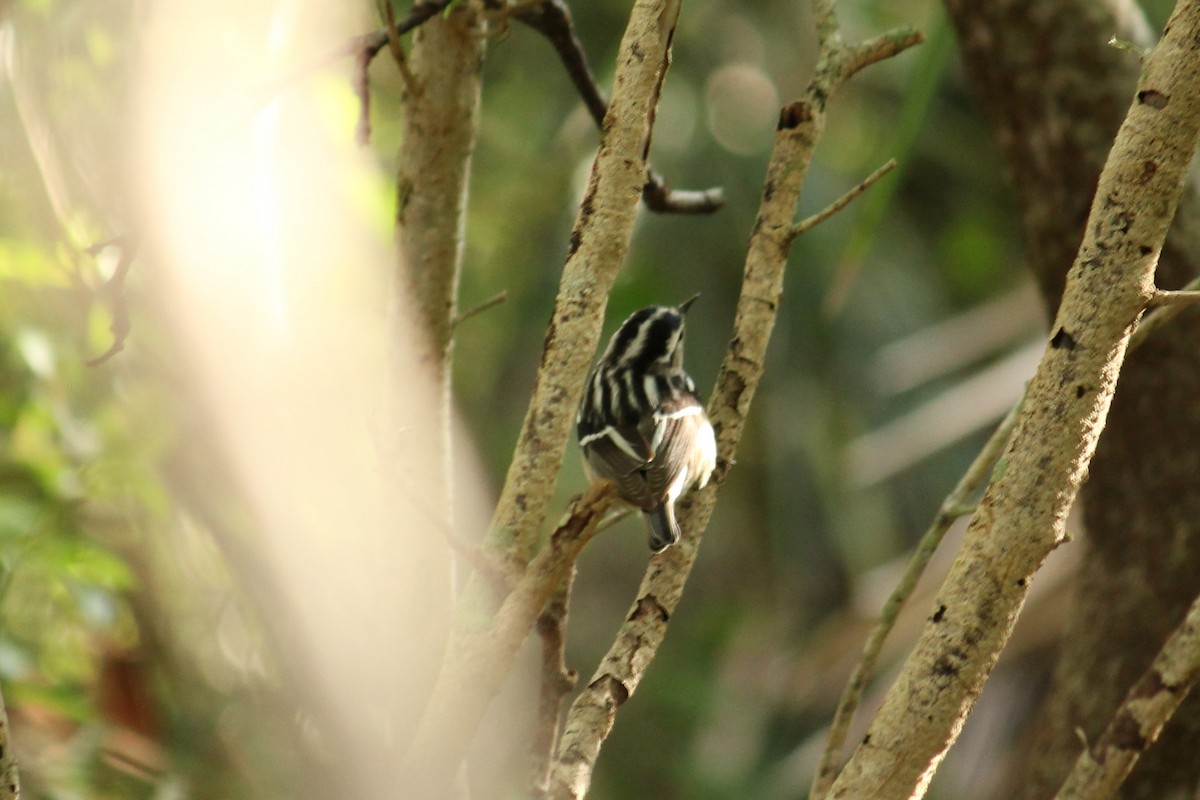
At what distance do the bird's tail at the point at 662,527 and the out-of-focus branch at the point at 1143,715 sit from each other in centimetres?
95

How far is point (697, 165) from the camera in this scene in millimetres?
8344

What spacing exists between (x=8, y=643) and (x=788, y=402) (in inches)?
199

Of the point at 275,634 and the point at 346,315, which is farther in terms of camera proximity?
the point at 346,315

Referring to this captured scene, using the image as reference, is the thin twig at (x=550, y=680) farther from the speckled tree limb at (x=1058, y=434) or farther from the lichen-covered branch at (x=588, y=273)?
the speckled tree limb at (x=1058, y=434)

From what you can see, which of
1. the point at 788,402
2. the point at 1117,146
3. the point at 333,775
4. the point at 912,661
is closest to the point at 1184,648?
the point at 912,661

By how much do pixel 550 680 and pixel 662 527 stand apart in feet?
2.75

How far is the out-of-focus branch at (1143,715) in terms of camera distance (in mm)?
2107

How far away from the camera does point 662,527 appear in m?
3.02

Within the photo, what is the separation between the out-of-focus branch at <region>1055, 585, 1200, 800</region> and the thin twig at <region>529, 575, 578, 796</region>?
0.87 metres

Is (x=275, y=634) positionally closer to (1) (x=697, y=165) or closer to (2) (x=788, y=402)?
(2) (x=788, y=402)

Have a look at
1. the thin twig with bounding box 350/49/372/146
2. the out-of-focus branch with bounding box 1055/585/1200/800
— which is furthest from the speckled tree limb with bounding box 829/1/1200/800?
the thin twig with bounding box 350/49/372/146

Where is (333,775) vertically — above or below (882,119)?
above

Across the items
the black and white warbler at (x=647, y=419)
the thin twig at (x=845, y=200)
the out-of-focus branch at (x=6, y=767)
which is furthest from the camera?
the black and white warbler at (x=647, y=419)

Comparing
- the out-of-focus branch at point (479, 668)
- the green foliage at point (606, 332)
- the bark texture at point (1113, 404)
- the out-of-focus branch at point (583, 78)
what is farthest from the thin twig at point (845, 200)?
the bark texture at point (1113, 404)
